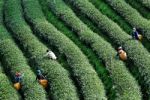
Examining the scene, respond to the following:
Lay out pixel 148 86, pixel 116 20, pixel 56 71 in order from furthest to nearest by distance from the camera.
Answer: pixel 116 20, pixel 56 71, pixel 148 86

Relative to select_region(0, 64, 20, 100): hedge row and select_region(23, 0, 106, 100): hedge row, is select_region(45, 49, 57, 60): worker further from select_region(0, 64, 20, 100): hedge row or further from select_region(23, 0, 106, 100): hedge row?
select_region(0, 64, 20, 100): hedge row

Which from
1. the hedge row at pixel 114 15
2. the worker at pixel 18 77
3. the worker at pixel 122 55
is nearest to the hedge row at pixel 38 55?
the worker at pixel 18 77

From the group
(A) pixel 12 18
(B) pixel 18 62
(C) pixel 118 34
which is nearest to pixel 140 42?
(C) pixel 118 34

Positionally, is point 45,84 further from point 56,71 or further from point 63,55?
point 63,55

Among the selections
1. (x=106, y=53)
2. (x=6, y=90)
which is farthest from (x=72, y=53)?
(x=6, y=90)

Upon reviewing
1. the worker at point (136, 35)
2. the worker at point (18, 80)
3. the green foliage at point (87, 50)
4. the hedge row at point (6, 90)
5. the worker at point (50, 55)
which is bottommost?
the hedge row at point (6, 90)

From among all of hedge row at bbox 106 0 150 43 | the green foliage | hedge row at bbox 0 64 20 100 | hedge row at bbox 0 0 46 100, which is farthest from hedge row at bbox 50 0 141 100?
hedge row at bbox 0 64 20 100

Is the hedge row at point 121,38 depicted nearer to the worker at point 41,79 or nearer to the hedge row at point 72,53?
the hedge row at point 72,53

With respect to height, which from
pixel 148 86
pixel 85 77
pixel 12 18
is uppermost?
pixel 148 86
